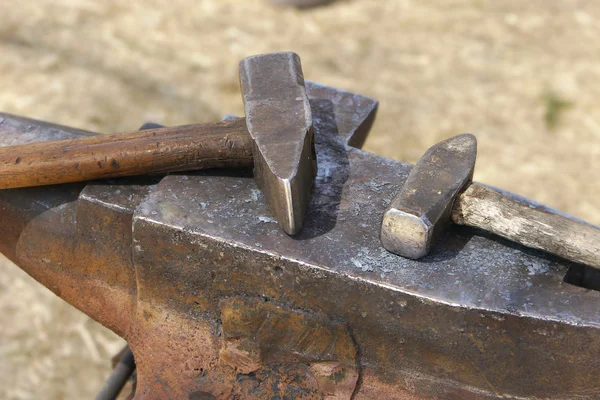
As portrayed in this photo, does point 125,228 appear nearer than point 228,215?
No

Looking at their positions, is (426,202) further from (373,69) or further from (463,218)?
(373,69)

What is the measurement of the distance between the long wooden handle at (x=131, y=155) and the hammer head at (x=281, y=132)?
0.06 metres

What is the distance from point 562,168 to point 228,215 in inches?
107

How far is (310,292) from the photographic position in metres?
1.50

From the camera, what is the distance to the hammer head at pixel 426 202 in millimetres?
1442

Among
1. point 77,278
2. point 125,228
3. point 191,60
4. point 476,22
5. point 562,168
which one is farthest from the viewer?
point 476,22

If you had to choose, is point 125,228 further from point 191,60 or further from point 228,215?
point 191,60

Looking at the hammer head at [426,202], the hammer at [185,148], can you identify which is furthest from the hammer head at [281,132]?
the hammer head at [426,202]

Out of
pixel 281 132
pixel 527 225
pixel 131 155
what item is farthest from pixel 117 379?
pixel 527 225

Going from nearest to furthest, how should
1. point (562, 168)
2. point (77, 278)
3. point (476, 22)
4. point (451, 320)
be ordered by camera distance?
point (451, 320), point (77, 278), point (562, 168), point (476, 22)

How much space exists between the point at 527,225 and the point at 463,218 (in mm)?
132

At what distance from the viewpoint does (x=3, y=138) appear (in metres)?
1.87

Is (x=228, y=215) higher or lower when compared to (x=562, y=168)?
higher

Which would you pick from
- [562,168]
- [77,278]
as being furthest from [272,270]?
[562,168]
